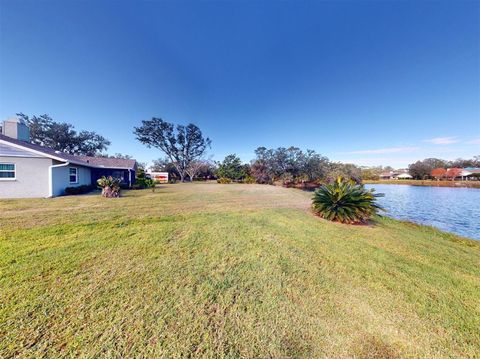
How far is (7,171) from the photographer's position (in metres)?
9.25

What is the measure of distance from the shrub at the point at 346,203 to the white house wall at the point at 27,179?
14274 mm

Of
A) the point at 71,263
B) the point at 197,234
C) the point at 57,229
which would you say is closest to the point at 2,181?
the point at 57,229

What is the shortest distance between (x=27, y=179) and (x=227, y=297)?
1346 centimetres

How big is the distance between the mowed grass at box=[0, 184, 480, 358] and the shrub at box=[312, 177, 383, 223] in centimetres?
Result: 218

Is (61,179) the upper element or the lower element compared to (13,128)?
lower

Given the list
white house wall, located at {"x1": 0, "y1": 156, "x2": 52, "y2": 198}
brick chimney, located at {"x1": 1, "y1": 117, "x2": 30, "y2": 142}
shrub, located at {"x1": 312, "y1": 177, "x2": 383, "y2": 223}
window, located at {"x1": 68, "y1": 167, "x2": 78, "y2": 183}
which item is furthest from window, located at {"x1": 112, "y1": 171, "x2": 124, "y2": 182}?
shrub, located at {"x1": 312, "y1": 177, "x2": 383, "y2": 223}

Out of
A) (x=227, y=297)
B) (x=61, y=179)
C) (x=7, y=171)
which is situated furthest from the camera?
(x=61, y=179)

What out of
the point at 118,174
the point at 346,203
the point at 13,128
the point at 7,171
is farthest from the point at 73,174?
the point at 346,203

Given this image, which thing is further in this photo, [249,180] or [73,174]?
[249,180]

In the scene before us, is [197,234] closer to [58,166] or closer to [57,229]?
[57,229]

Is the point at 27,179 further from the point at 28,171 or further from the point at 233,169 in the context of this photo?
→ the point at 233,169

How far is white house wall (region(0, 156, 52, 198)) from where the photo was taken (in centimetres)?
921

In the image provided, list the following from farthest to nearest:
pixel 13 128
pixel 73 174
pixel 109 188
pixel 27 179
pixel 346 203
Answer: pixel 73 174 → pixel 13 128 → pixel 109 188 → pixel 27 179 → pixel 346 203

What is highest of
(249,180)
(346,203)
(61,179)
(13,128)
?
(13,128)
